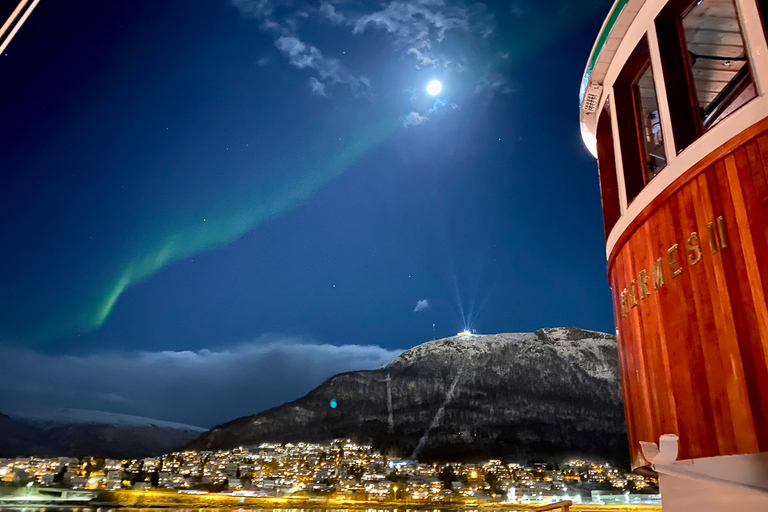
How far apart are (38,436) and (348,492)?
5334 inches

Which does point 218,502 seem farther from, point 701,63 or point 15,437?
point 15,437

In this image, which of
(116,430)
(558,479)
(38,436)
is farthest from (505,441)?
(38,436)

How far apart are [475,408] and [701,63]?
99.8 metres

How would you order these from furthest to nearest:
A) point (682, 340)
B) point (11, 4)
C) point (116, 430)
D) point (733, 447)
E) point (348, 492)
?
point (116, 430) < point (348, 492) < point (11, 4) < point (682, 340) < point (733, 447)

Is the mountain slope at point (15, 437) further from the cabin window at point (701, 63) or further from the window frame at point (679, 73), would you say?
the window frame at point (679, 73)

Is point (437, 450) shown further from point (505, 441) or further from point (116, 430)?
point (116, 430)

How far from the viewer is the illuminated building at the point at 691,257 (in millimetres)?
3457

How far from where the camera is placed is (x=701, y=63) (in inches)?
273

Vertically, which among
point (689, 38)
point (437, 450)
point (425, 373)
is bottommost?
Answer: point (437, 450)

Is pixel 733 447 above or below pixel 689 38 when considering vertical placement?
below

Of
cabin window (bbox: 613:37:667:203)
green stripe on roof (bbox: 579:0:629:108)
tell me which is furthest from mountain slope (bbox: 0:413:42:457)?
cabin window (bbox: 613:37:667:203)

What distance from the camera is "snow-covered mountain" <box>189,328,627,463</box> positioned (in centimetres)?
8894

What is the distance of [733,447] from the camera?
354 centimetres

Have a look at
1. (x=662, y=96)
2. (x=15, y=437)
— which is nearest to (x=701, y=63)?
(x=662, y=96)
